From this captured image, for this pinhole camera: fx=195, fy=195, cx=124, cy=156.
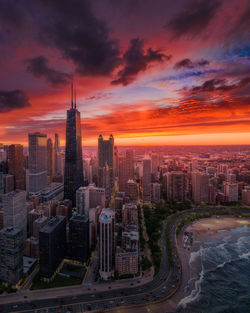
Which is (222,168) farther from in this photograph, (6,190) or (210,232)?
(6,190)

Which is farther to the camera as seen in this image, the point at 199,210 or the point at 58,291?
the point at 199,210

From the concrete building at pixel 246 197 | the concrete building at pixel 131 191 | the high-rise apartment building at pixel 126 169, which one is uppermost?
the high-rise apartment building at pixel 126 169

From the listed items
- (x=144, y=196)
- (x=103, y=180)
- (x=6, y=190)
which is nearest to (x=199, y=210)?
(x=144, y=196)

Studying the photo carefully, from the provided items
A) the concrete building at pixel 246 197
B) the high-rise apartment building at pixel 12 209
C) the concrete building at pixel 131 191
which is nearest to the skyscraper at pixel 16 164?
the high-rise apartment building at pixel 12 209

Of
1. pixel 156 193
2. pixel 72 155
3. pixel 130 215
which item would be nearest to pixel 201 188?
pixel 156 193

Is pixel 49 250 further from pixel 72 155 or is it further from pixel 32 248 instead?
pixel 72 155

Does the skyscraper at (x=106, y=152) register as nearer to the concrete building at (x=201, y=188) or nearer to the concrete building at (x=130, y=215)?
the concrete building at (x=201, y=188)
